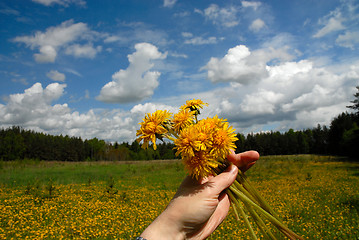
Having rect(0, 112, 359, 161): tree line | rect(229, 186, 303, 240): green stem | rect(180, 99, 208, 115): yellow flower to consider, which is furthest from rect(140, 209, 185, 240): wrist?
rect(0, 112, 359, 161): tree line

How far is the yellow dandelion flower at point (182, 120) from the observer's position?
1701mm

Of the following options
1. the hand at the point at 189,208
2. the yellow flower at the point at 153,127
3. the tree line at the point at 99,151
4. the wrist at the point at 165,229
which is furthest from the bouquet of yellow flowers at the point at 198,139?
the tree line at the point at 99,151

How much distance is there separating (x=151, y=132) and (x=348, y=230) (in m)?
6.24

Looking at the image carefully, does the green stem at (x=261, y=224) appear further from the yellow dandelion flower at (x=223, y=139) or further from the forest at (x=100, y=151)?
the forest at (x=100, y=151)

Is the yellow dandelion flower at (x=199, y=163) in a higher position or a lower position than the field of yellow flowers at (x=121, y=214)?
higher

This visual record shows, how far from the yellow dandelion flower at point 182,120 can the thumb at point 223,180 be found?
1.62 feet

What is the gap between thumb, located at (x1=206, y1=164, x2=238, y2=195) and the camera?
5.79ft

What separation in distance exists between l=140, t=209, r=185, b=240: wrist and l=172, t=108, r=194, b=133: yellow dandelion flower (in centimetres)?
71

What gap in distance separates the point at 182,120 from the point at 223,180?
576mm

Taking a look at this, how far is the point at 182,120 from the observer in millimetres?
1712

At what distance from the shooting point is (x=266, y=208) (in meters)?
1.81

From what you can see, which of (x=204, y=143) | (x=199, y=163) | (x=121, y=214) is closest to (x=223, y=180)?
(x=199, y=163)

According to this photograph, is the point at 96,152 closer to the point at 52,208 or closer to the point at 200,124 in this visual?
the point at 52,208

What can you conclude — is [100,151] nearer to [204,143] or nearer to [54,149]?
[54,149]
